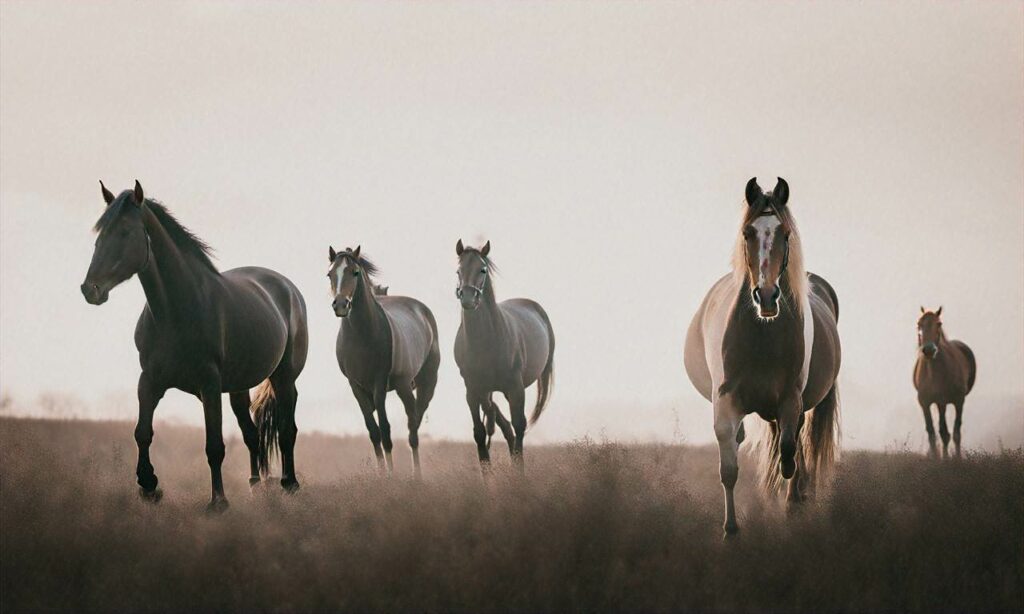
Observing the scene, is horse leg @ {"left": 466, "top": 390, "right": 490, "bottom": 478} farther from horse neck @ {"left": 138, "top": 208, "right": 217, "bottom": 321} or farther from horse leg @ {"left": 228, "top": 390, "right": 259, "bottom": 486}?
horse neck @ {"left": 138, "top": 208, "right": 217, "bottom": 321}

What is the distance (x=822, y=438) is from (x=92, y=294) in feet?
25.9

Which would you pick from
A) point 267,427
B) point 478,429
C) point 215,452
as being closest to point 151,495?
point 215,452

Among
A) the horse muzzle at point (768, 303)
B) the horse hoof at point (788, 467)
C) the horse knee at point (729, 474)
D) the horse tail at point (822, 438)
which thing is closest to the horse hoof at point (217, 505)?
the horse knee at point (729, 474)

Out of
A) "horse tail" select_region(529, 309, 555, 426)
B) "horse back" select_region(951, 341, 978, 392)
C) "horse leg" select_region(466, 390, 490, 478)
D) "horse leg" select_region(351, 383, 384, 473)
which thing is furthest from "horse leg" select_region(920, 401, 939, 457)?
"horse leg" select_region(351, 383, 384, 473)

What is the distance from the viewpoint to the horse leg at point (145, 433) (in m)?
8.89

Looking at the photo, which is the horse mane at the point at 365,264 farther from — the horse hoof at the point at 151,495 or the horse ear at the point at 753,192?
the horse ear at the point at 753,192

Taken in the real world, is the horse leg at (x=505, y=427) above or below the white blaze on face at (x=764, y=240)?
below

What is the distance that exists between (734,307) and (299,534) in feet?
14.5

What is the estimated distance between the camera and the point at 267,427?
Result: 1155cm

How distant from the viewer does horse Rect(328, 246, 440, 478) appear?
12.5m

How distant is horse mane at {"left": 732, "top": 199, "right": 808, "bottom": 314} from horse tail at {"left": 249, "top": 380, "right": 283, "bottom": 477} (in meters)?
6.31

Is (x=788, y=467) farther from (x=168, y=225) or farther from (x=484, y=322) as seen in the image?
(x=168, y=225)

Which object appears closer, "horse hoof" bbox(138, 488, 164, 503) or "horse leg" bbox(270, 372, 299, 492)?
"horse hoof" bbox(138, 488, 164, 503)

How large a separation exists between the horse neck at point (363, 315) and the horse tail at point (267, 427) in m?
1.78
